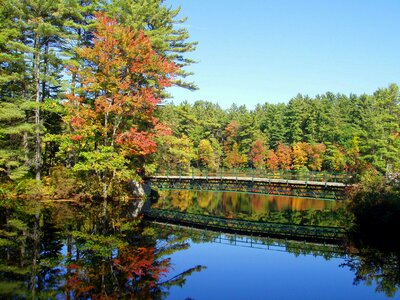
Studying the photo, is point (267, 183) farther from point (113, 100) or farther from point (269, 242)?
point (113, 100)

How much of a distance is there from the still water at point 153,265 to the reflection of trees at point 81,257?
3 centimetres

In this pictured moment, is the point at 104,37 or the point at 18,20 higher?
the point at 18,20

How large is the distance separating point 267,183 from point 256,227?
10213mm

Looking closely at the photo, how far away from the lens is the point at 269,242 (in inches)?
827

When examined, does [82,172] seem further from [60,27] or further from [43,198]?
[60,27]

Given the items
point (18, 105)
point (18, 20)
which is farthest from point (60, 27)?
point (18, 105)

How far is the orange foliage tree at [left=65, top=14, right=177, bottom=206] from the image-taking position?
1057 inches

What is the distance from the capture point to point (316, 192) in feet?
111

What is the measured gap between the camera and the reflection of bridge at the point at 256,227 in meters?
22.8

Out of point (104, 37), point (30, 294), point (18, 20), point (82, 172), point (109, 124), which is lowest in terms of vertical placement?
point (30, 294)

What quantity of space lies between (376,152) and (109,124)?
115ft

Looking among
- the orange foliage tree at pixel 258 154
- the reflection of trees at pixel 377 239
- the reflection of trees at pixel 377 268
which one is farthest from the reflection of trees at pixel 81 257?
the orange foliage tree at pixel 258 154

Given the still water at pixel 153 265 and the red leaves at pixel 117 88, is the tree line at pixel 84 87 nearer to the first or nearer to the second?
the red leaves at pixel 117 88

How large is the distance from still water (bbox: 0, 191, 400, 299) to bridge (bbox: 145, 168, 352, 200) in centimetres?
1129
